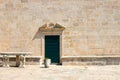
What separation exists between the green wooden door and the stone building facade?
0.13 metres

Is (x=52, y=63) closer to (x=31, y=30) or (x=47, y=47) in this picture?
(x=47, y=47)

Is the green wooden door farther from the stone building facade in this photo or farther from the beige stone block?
the beige stone block

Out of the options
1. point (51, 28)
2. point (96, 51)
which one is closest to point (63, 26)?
point (51, 28)

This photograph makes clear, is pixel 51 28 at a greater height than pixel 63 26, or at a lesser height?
lesser

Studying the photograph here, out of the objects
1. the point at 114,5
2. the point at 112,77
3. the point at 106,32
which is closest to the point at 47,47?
the point at 106,32

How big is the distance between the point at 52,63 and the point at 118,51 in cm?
446

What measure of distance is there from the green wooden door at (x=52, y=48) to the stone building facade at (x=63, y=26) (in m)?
0.13

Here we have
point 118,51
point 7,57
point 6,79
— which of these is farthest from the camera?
point 118,51

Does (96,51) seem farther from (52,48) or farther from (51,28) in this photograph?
(51,28)

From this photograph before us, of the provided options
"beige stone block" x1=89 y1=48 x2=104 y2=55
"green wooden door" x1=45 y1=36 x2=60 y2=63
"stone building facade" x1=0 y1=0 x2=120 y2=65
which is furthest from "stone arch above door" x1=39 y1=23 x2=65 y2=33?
"beige stone block" x1=89 y1=48 x2=104 y2=55

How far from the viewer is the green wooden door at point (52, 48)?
1978cm

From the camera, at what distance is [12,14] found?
19781 millimetres

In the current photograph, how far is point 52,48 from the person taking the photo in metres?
19.8

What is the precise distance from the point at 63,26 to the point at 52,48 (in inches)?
64.9
